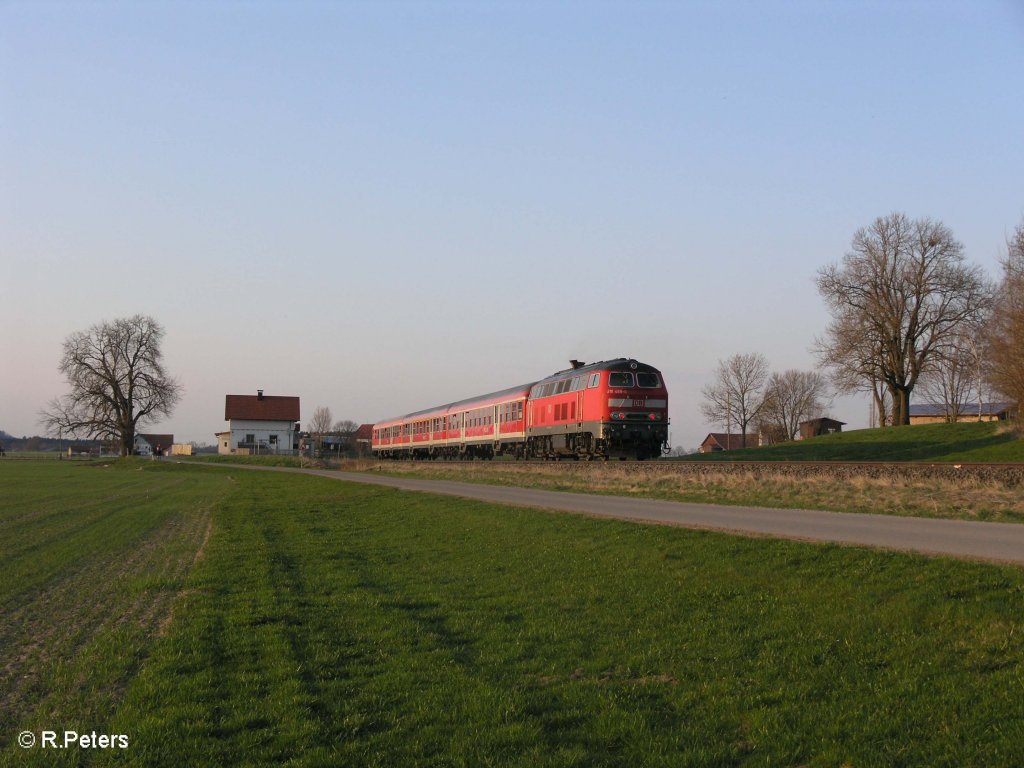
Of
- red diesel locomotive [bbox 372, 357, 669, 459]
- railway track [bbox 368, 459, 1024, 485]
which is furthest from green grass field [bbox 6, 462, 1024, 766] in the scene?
red diesel locomotive [bbox 372, 357, 669, 459]

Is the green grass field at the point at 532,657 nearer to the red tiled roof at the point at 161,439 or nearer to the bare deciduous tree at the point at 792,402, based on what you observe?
the bare deciduous tree at the point at 792,402

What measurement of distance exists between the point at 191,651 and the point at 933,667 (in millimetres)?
6120

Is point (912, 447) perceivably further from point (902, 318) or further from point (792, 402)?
point (792, 402)

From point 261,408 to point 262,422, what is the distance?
1660 millimetres

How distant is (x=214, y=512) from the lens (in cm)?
2367

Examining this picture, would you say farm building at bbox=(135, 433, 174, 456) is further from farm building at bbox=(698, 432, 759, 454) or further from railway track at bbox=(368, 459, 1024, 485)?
railway track at bbox=(368, 459, 1024, 485)

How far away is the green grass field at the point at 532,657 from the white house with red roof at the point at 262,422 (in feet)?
294

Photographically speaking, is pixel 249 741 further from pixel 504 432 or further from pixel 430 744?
pixel 504 432

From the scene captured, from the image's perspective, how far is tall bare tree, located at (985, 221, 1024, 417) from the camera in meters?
37.4

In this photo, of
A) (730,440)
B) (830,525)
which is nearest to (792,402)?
(730,440)

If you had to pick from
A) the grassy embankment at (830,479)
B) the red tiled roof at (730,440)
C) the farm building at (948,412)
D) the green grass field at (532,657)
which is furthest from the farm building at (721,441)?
the green grass field at (532,657)

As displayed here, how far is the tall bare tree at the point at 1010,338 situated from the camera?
37438 millimetres

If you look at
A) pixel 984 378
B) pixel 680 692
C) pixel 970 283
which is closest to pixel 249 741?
pixel 680 692

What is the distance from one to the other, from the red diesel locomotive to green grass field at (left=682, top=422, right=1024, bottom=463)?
8303 mm
